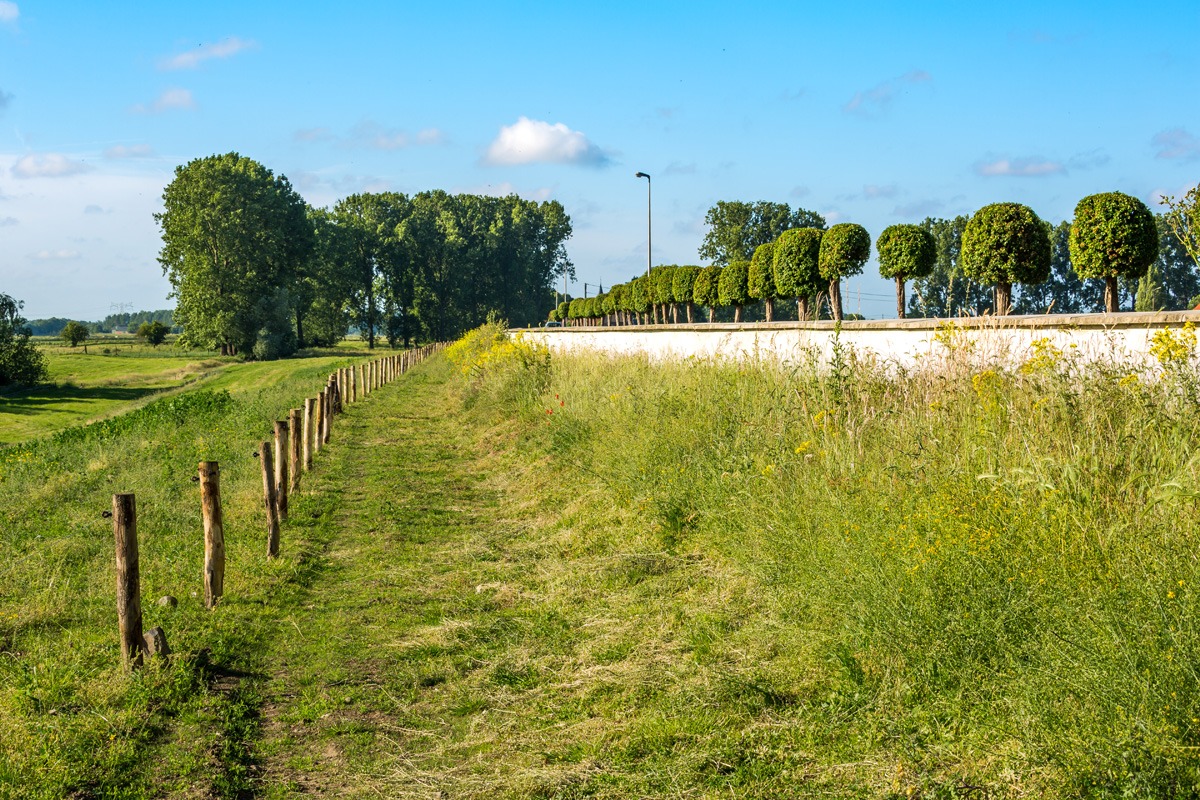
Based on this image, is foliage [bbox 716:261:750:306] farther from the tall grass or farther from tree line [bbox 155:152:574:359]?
tree line [bbox 155:152:574:359]

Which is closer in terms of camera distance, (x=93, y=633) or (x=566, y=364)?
(x=93, y=633)

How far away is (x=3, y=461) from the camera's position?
17.8 meters

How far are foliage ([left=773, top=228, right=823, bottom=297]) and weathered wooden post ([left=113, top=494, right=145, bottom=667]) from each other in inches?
989

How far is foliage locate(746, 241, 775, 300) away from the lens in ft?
105

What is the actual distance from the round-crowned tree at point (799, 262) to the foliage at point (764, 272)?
5.87 feet

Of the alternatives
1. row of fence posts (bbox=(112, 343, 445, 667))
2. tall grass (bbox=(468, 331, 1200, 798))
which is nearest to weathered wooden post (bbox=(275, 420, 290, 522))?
row of fence posts (bbox=(112, 343, 445, 667))

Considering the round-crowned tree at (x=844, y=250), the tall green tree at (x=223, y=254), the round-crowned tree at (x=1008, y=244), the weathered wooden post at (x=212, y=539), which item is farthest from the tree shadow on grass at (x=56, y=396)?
the round-crowned tree at (x=1008, y=244)

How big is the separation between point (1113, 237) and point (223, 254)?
53670mm

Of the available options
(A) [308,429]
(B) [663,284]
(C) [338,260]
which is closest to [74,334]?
(C) [338,260]

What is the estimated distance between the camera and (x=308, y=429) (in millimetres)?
13945

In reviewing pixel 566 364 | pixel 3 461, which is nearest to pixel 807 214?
pixel 566 364

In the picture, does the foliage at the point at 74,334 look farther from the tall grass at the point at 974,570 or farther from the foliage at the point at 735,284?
the tall grass at the point at 974,570

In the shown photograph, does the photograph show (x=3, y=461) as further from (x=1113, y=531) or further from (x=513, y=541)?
(x=1113, y=531)

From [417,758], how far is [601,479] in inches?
206
